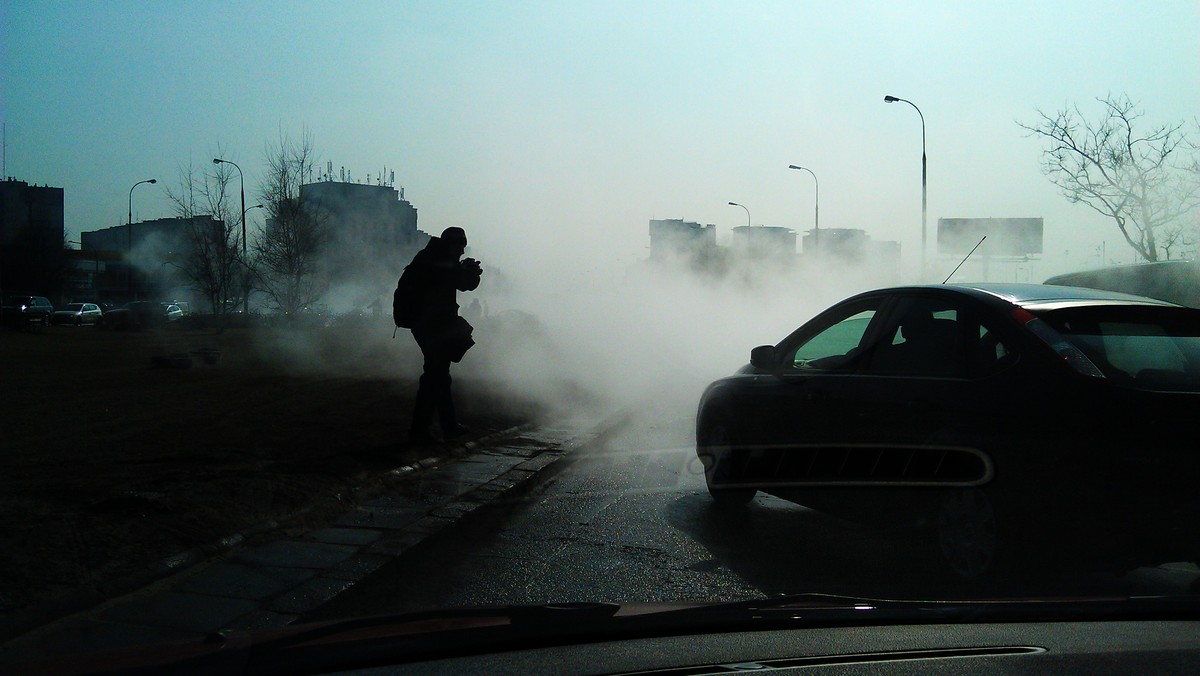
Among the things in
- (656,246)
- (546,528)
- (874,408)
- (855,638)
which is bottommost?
(546,528)

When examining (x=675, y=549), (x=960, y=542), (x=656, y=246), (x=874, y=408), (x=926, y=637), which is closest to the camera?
(x=926, y=637)

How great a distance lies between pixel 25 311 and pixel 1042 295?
3748 cm

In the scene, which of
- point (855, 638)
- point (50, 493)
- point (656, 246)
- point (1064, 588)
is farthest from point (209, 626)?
point (656, 246)

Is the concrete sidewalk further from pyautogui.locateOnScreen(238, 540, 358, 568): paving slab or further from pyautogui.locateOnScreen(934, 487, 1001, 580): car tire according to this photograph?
pyautogui.locateOnScreen(934, 487, 1001, 580): car tire

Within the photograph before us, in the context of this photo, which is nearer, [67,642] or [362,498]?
[67,642]

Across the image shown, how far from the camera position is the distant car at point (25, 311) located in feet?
109

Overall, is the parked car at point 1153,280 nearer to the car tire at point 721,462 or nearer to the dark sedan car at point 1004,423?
the car tire at point 721,462

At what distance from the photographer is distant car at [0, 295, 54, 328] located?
33.1m

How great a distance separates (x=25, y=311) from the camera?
33.9 m

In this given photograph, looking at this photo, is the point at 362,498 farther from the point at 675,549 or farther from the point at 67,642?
the point at 67,642

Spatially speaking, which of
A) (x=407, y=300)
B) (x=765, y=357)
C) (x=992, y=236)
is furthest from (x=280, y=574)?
(x=992, y=236)

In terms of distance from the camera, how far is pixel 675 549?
5.27 m

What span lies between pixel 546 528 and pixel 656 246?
27852 mm

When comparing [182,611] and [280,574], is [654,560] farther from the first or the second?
[182,611]
